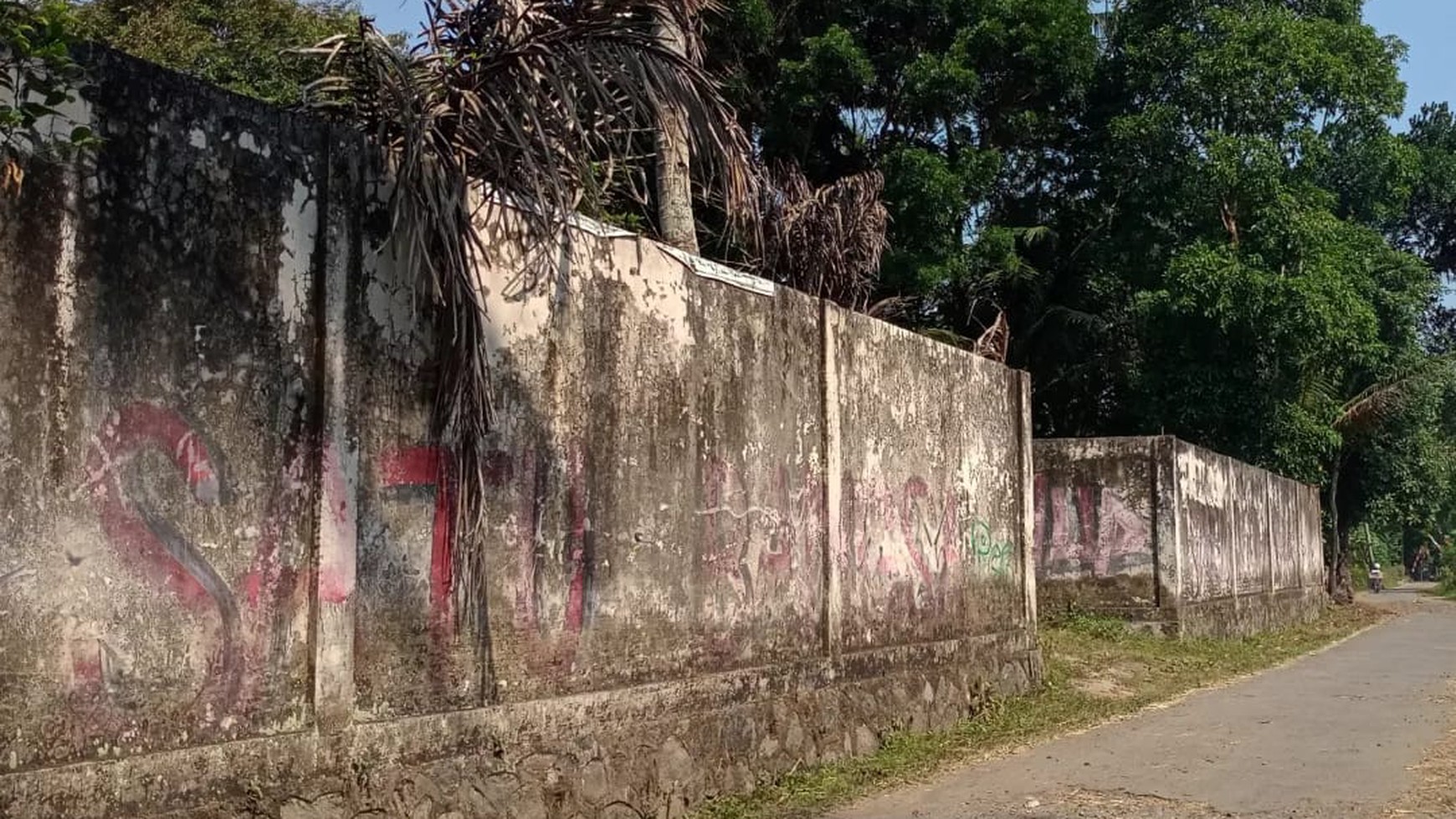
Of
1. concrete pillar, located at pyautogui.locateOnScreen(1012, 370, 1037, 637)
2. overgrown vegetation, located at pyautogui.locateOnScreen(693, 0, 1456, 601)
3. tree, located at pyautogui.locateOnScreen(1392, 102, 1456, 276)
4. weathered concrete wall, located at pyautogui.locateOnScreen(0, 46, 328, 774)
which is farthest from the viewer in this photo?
tree, located at pyautogui.locateOnScreen(1392, 102, 1456, 276)

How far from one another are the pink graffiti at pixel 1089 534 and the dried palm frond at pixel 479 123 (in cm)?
1022

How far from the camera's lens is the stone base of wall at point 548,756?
4.16 m

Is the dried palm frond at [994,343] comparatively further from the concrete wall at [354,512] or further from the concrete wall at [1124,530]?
the concrete wall at [354,512]

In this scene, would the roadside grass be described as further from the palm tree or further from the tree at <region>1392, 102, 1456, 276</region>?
the tree at <region>1392, 102, 1456, 276</region>

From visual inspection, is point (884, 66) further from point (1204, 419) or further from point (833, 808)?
point (833, 808)

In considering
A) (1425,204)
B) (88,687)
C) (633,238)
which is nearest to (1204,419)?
(1425,204)

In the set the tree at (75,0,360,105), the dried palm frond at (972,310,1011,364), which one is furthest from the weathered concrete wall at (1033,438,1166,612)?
the tree at (75,0,360,105)

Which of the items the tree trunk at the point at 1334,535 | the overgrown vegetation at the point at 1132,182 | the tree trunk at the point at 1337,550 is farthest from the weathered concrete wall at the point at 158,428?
the tree trunk at the point at 1334,535

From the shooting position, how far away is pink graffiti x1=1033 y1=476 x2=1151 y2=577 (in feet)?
49.0

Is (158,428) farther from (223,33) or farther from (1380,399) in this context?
(1380,399)

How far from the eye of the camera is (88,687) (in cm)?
400

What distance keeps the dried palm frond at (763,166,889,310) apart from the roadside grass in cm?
379

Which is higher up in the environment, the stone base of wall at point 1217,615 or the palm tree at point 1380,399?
the palm tree at point 1380,399

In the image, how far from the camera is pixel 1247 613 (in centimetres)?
1853
